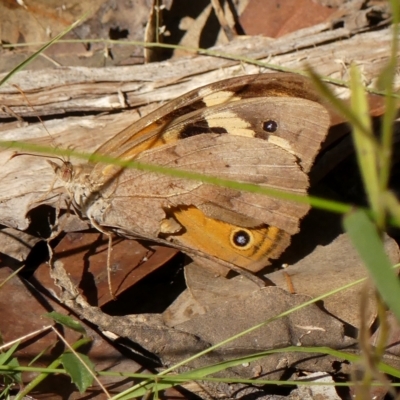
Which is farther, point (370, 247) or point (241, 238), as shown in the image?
point (241, 238)

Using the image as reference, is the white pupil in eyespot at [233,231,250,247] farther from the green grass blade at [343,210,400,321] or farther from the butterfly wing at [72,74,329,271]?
the green grass blade at [343,210,400,321]

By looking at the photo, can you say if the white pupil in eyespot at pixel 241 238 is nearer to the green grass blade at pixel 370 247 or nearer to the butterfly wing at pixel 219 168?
the butterfly wing at pixel 219 168

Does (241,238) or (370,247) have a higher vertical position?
(370,247)

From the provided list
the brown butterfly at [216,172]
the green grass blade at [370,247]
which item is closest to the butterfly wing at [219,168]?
the brown butterfly at [216,172]

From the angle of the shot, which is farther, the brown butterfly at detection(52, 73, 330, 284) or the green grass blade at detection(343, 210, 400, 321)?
the brown butterfly at detection(52, 73, 330, 284)

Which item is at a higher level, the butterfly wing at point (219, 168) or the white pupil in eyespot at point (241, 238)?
the butterfly wing at point (219, 168)

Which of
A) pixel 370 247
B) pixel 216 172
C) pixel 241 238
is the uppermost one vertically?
Result: pixel 370 247

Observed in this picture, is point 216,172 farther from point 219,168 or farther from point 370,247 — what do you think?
point 370,247

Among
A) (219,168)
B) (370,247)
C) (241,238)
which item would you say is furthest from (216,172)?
(370,247)

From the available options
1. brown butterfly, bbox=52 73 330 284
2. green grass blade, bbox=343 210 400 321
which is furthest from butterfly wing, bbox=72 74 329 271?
green grass blade, bbox=343 210 400 321

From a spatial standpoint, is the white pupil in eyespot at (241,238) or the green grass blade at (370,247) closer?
the green grass blade at (370,247)
